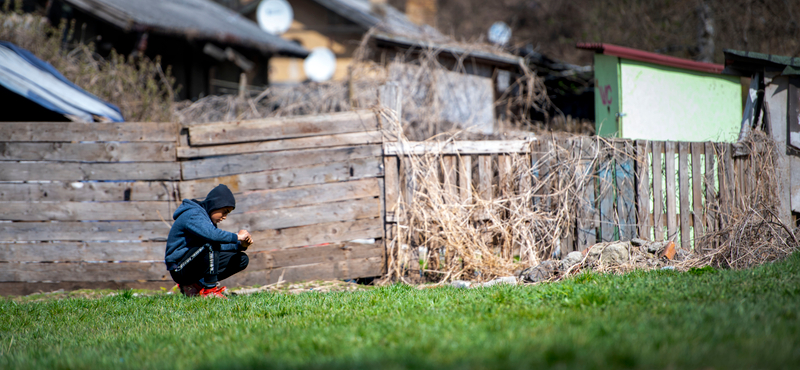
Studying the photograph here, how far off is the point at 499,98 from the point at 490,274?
25.6 ft

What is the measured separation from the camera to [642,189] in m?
6.29

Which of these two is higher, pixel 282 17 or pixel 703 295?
pixel 282 17

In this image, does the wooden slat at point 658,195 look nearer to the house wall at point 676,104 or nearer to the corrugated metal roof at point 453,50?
the house wall at point 676,104

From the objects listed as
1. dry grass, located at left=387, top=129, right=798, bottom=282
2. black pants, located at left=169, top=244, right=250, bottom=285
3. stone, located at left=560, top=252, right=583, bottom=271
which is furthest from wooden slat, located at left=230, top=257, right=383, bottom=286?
stone, located at left=560, top=252, right=583, bottom=271

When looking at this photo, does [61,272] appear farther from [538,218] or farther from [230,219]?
[538,218]

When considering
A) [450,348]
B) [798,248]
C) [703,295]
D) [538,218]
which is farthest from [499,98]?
[450,348]

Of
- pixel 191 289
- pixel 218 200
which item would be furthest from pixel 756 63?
pixel 191 289

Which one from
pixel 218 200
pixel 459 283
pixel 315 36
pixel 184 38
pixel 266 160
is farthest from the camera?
pixel 315 36

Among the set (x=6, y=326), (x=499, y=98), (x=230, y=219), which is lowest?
(x=6, y=326)

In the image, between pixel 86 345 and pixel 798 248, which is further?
pixel 798 248

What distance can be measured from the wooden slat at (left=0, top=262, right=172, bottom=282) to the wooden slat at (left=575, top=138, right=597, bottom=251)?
198 inches

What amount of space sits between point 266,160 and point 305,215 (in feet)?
2.69

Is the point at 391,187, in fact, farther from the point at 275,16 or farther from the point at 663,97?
the point at 275,16

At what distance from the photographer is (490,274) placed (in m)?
6.10
